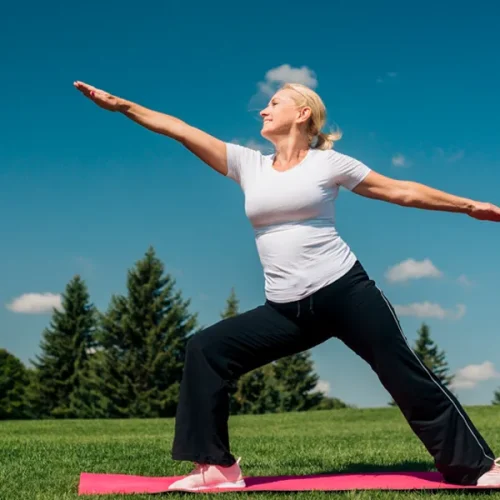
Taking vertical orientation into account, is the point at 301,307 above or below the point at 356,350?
above

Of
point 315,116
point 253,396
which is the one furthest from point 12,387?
point 315,116

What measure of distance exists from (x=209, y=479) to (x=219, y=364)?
72cm

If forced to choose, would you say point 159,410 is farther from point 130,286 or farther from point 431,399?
point 431,399

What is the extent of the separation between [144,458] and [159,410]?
114 feet

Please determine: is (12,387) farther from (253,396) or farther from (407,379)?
(407,379)

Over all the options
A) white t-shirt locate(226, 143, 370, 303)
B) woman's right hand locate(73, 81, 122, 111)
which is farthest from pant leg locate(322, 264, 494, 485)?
woman's right hand locate(73, 81, 122, 111)

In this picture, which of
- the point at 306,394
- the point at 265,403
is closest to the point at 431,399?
the point at 265,403

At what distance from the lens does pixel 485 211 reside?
4.75m

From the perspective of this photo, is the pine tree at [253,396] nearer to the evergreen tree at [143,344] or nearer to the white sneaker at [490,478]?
the evergreen tree at [143,344]

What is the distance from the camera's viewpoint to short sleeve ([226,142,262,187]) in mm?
4777

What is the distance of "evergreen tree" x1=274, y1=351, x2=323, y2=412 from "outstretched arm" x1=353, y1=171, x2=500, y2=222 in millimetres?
42819

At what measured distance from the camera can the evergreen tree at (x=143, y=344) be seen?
4131 cm

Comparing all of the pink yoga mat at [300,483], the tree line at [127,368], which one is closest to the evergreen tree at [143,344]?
the tree line at [127,368]

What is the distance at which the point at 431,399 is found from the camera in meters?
4.61
